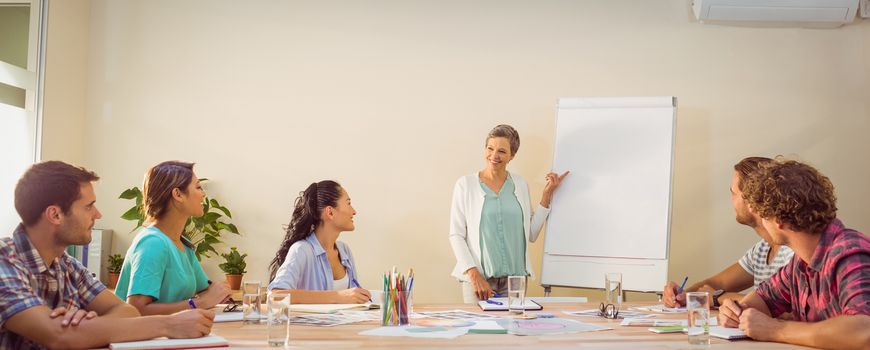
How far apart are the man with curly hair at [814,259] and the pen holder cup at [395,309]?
3.55ft

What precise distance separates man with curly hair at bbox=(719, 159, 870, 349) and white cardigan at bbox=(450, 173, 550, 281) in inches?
85.4

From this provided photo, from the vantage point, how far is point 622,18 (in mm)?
5461

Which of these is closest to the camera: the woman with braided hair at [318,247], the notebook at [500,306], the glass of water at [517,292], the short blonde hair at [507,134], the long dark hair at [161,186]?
the glass of water at [517,292]

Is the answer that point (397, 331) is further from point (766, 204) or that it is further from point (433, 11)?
point (433, 11)

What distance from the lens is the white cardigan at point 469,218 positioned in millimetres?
4637

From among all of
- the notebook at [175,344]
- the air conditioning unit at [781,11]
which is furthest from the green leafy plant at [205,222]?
the air conditioning unit at [781,11]

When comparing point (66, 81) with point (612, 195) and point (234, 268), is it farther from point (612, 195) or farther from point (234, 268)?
point (612, 195)

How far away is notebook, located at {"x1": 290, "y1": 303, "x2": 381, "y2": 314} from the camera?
3085mm

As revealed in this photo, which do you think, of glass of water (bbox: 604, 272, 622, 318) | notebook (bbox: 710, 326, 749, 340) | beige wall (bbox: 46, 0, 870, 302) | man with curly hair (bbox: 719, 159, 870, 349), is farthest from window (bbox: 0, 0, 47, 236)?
man with curly hair (bbox: 719, 159, 870, 349)

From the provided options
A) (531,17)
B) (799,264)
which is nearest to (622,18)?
(531,17)

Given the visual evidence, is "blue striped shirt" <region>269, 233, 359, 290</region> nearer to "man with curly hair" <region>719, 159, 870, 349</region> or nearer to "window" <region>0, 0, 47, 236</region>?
"man with curly hair" <region>719, 159, 870, 349</region>

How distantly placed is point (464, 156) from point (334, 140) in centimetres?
91

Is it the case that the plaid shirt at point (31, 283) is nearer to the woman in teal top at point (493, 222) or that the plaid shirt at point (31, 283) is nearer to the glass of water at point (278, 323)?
the glass of water at point (278, 323)

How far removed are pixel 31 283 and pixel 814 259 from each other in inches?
90.8
